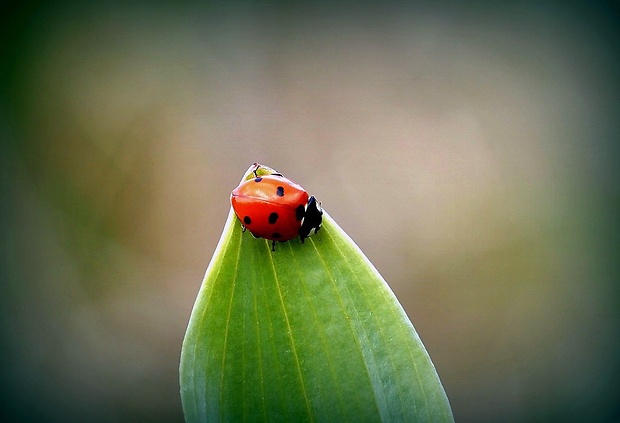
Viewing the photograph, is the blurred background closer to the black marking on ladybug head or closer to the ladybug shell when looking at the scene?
the ladybug shell

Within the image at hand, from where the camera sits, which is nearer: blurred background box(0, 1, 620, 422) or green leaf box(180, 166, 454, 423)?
green leaf box(180, 166, 454, 423)

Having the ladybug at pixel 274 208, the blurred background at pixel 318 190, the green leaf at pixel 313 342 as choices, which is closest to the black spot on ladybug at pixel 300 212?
the ladybug at pixel 274 208

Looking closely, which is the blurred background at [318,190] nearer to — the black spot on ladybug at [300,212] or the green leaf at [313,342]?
the black spot on ladybug at [300,212]

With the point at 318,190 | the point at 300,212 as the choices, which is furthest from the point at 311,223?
the point at 318,190

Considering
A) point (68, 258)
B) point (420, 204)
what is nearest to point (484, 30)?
point (420, 204)

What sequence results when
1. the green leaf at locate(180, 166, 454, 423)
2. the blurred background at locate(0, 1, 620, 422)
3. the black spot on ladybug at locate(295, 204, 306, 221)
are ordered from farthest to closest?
1. the blurred background at locate(0, 1, 620, 422)
2. the black spot on ladybug at locate(295, 204, 306, 221)
3. the green leaf at locate(180, 166, 454, 423)

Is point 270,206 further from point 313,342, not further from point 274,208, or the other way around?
point 313,342

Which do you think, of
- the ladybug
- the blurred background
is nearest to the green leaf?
the ladybug
